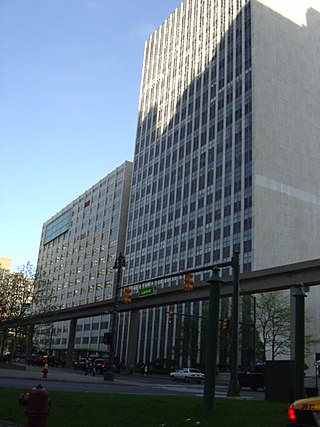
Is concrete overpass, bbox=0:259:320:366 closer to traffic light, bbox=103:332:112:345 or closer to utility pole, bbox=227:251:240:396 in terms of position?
utility pole, bbox=227:251:240:396

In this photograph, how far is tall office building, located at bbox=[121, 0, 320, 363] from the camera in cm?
8694

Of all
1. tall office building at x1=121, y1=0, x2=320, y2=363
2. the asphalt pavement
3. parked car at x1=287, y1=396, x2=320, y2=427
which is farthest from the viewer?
tall office building at x1=121, y1=0, x2=320, y2=363

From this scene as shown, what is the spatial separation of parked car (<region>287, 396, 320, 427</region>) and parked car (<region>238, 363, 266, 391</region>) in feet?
110

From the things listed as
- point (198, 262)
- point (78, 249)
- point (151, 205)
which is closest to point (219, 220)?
point (198, 262)

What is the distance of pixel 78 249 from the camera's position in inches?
5901

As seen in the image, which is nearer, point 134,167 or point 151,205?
point 151,205

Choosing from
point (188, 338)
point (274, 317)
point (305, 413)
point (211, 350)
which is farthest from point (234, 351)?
point (188, 338)

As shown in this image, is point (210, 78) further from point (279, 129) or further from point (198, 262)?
point (198, 262)

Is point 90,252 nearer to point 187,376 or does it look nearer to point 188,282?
point 187,376

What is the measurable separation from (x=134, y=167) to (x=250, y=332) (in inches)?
3018

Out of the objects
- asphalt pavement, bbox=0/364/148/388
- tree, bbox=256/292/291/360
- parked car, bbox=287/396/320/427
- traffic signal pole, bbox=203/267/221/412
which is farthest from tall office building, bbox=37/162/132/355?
parked car, bbox=287/396/320/427

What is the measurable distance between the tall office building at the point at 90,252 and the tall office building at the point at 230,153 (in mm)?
8220

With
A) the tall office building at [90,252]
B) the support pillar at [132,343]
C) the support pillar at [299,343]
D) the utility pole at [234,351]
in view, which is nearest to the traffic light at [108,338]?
the utility pole at [234,351]

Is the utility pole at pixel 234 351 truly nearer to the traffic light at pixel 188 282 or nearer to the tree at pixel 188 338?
the traffic light at pixel 188 282
